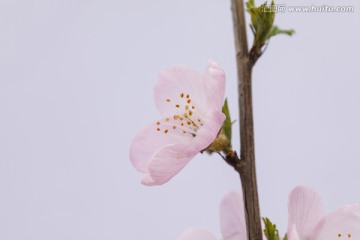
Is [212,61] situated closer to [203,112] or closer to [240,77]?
[240,77]

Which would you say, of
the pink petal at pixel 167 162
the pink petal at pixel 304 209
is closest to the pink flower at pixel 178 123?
the pink petal at pixel 167 162

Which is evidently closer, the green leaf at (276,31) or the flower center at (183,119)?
the green leaf at (276,31)

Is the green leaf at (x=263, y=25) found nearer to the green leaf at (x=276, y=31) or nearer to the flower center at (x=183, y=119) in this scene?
the green leaf at (x=276, y=31)

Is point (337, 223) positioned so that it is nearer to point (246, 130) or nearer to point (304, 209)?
point (304, 209)

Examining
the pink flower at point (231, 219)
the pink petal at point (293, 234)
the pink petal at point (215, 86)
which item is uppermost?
the pink petal at point (215, 86)

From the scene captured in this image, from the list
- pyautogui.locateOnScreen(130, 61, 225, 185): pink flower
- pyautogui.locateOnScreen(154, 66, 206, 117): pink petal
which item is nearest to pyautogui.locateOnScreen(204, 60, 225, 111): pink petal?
pyautogui.locateOnScreen(130, 61, 225, 185): pink flower

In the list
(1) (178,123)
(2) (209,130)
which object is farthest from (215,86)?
(1) (178,123)
